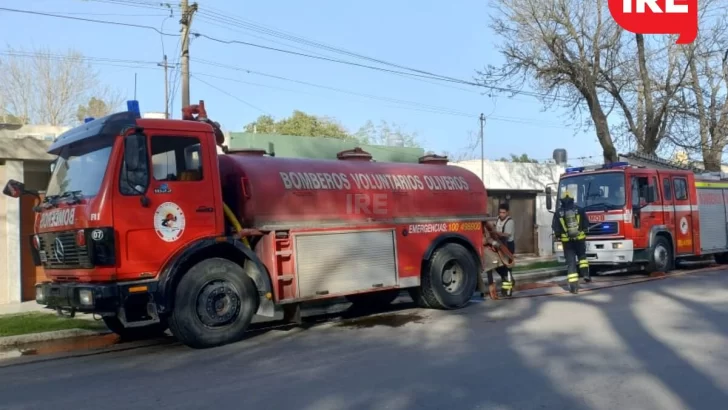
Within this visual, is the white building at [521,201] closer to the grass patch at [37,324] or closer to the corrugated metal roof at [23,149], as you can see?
the corrugated metal roof at [23,149]

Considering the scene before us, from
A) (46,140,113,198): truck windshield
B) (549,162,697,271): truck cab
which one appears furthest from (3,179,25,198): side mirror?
(549,162,697,271): truck cab

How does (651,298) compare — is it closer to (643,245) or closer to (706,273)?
(643,245)

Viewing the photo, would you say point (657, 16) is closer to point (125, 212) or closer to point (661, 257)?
point (661, 257)

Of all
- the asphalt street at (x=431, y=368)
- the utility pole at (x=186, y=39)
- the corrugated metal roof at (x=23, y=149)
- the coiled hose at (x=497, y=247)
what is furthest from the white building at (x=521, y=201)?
the corrugated metal roof at (x=23, y=149)

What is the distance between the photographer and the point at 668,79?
74.8 ft

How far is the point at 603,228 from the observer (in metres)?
16.2

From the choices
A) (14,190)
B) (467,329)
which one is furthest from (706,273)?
(14,190)

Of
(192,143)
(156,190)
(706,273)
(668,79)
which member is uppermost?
(668,79)

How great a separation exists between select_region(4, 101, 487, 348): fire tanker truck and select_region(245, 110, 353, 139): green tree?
1402 inches

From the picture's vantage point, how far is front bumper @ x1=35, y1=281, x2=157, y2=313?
7773 mm

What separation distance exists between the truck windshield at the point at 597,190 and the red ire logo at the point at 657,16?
5936mm

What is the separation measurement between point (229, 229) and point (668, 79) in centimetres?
1869

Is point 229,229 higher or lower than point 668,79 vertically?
lower

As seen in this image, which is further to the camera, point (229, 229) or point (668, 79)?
point (668, 79)
